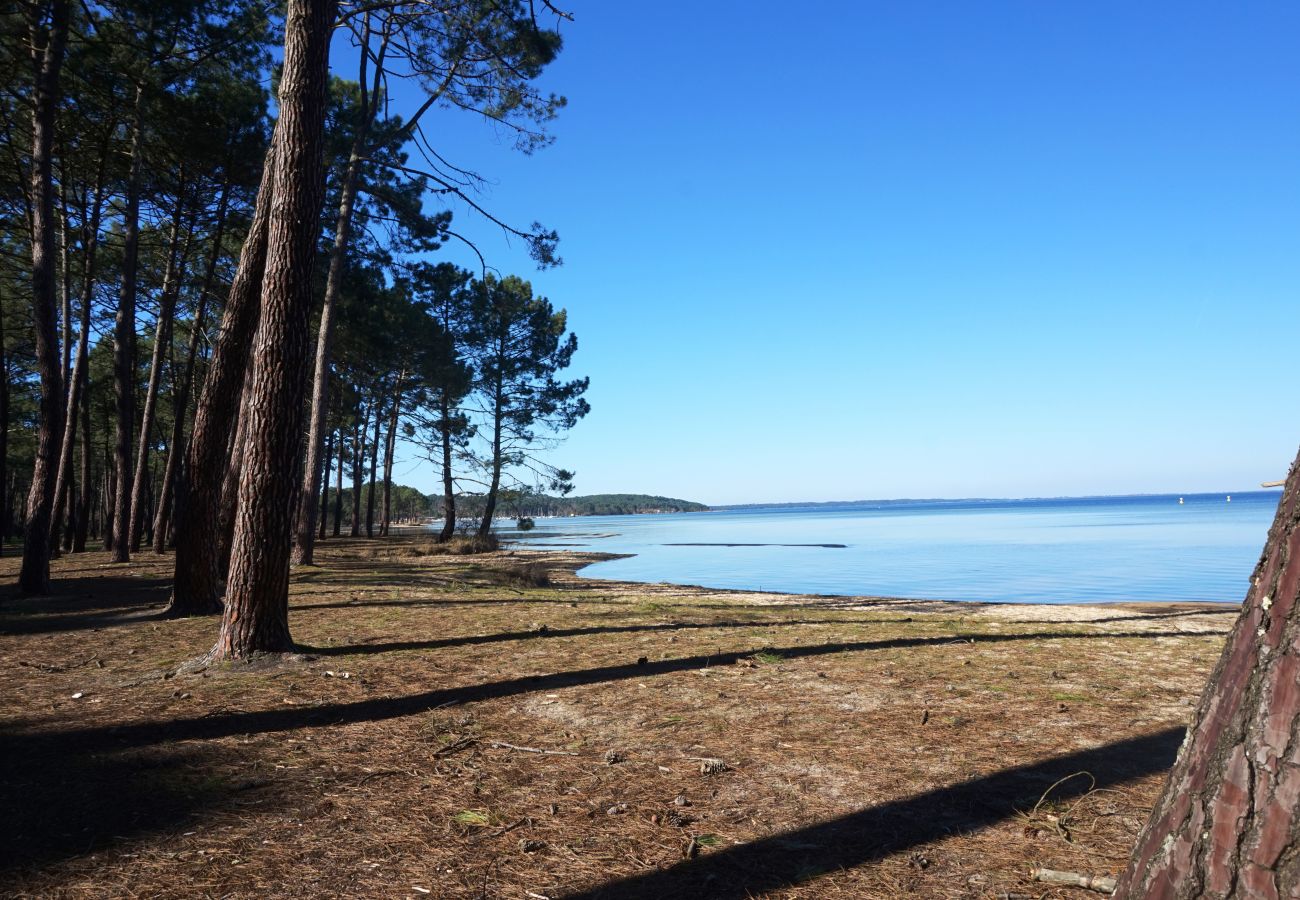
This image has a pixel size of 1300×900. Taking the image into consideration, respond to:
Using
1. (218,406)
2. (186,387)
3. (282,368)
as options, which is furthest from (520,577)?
(186,387)

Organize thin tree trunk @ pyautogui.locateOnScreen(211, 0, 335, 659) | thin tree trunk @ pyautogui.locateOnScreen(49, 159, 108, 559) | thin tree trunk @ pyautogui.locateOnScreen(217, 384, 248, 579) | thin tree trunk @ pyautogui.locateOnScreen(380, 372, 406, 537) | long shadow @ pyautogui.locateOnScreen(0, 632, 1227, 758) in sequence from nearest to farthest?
long shadow @ pyautogui.locateOnScreen(0, 632, 1227, 758) → thin tree trunk @ pyautogui.locateOnScreen(211, 0, 335, 659) → thin tree trunk @ pyautogui.locateOnScreen(217, 384, 248, 579) → thin tree trunk @ pyautogui.locateOnScreen(49, 159, 108, 559) → thin tree trunk @ pyautogui.locateOnScreen(380, 372, 406, 537)

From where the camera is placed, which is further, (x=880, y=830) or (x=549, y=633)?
(x=549, y=633)

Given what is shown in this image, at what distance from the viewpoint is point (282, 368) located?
5711 mm

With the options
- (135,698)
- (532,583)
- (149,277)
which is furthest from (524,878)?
(149,277)

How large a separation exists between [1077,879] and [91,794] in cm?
374

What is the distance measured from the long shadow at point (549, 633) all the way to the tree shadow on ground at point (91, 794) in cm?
223

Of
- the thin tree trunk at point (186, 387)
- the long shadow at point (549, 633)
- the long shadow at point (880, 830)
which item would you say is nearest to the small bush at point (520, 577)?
the long shadow at point (549, 633)

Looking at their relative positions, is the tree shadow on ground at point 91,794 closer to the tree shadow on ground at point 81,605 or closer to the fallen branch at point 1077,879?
the fallen branch at point 1077,879

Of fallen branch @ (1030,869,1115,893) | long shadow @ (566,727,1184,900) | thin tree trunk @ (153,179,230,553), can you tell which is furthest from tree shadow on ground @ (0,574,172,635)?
fallen branch @ (1030,869,1115,893)

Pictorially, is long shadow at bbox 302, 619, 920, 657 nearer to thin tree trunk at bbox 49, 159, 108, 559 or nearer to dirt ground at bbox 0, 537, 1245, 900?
dirt ground at bbox 0, 537, 1245, 900

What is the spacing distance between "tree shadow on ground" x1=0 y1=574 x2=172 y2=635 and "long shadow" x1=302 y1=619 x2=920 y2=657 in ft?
10.9

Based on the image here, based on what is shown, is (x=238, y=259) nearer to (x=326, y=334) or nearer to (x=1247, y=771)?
(x=326, y=334)

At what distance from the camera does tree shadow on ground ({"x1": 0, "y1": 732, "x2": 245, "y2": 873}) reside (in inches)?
106

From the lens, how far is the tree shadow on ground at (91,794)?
2691mm
